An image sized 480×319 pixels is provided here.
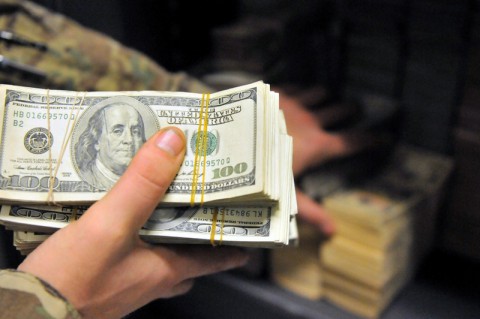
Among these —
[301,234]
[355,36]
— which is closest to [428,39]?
[355,36]

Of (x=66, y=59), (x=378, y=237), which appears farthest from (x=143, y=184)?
(x=378, y=237)

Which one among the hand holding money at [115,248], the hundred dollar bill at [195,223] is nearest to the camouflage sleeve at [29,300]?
the hand holding money at [115,248]

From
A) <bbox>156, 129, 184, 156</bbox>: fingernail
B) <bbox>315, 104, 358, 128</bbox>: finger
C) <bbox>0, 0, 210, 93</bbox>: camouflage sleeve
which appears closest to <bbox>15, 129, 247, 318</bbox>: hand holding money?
<bbox>156, 129, 184, 156</bbox>: fingernail

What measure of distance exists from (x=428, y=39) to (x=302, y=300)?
62cm

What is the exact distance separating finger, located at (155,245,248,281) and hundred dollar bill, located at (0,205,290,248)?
3cm

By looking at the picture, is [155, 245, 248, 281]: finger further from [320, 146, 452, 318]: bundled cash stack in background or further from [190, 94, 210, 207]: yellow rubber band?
[320, 146, 452, 318]: bundled cash stack in background

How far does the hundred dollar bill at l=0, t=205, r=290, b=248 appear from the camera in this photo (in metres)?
0.64

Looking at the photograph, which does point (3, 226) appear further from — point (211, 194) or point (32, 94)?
point (211, 194)

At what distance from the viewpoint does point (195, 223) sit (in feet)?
2.12

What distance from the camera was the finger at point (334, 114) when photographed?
1.17 meters

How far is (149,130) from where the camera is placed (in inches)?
26.3

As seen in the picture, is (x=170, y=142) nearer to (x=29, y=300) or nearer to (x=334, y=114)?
(x=29, y=300)

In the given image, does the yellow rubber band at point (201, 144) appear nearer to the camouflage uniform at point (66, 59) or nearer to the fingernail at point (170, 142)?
the fingernail at point (170, 142)

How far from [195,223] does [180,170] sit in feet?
0.22
